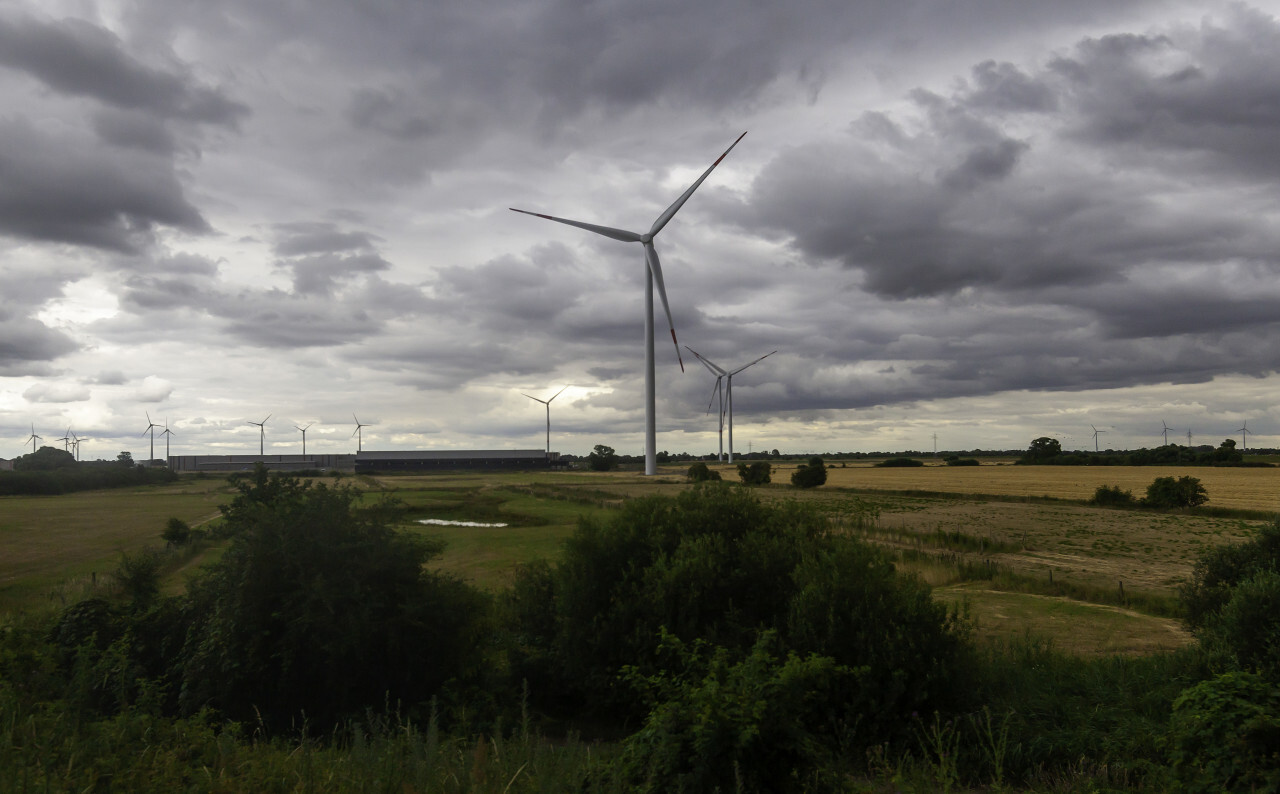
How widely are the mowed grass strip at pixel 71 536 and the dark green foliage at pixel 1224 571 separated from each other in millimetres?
26163

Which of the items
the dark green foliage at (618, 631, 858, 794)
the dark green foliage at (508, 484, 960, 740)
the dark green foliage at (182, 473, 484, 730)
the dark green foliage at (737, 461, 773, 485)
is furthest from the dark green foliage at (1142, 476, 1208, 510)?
the dark green foliage at (618, 631, 858, 794)

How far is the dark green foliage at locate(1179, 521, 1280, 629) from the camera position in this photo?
1697 cm

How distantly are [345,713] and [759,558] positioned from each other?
10007 millimetres

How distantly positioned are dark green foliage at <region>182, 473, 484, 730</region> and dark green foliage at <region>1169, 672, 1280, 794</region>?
1379cm

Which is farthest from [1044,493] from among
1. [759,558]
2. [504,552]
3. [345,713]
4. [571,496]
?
[345,713]

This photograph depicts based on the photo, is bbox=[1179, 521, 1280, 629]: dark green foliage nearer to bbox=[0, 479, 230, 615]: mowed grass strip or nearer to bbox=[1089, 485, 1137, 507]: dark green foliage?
bbox=[0, 479, 230, 615]: mowed grass strip

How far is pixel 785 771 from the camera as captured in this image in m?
9.66

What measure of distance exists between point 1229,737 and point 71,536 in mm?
68014

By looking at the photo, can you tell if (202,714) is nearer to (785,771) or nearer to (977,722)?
(785,771)

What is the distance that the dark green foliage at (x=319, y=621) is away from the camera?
1566 cm

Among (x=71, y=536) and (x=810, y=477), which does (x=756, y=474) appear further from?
(x=71, y=536)

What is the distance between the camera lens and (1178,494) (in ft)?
223

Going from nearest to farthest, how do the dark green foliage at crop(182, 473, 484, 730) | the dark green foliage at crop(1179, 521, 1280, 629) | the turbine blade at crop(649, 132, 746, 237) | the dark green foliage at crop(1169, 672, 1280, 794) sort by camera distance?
the dark green foliage at crop(1169, 672, 1280, 794) → the dark green foliage at crop(182, 473, 484, 730) → the dark green foliage at crop(1179, 521, 1280, 629) → the turbine blade at crop(649, 132, 746, 237)

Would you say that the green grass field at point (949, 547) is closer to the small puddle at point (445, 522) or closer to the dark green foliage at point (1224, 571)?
the small puddle at point (445, 522)
